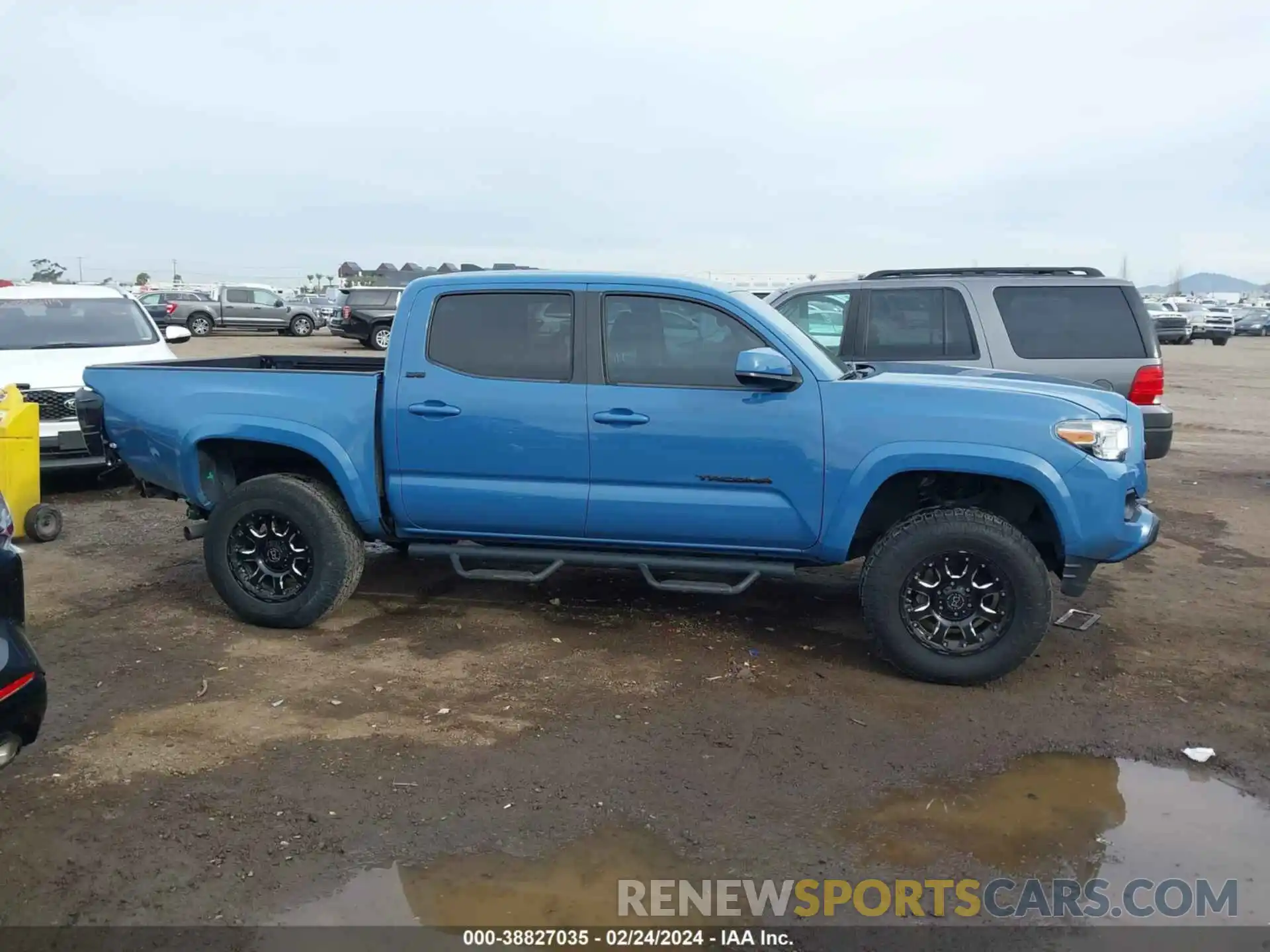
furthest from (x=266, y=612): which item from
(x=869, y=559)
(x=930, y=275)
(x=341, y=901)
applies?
(x=930, y=275)

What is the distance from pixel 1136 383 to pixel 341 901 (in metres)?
6.85

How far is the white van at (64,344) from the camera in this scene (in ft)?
28.4

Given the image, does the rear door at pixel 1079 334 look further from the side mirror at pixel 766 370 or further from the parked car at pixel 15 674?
the parked car at pixel 15 674

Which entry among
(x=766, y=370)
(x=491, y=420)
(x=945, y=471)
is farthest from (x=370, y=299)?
(x=945, y=471)

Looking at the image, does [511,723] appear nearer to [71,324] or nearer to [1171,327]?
[71,324]

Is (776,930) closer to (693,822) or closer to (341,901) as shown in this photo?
(693,822)

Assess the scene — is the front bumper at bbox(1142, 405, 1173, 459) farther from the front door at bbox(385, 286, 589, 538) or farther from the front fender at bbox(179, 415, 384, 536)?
the front fender at bbox(179, 415, 384, 536)

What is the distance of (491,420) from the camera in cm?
532

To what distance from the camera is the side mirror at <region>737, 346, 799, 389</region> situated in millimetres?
4922

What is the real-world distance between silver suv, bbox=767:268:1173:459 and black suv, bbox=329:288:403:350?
68.4 feet

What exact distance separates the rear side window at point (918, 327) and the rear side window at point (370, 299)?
72.2 ft

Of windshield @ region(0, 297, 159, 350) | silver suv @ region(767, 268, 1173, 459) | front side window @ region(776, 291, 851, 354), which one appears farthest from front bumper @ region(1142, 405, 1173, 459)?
windshield @ region(0, 297, 159, 350)

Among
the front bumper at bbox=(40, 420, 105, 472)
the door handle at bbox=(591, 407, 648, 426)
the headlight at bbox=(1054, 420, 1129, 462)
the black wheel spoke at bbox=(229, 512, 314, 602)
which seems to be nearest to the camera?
the headlight at bbox=(1054, 420, 1129, 462)

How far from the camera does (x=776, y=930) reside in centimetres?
315
